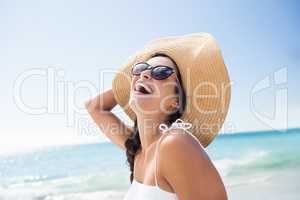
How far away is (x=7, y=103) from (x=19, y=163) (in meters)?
3.58

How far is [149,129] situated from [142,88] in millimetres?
122

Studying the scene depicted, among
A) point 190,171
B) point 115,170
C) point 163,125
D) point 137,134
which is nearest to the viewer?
point 190,171

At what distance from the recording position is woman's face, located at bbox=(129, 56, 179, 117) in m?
1.15

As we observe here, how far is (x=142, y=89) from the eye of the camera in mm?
1185

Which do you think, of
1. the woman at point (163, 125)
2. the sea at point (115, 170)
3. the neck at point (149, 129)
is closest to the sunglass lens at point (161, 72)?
the woman at point (163, 125)

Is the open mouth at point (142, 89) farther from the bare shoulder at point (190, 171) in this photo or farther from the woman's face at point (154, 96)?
the bare shoulder at point (190, 171)

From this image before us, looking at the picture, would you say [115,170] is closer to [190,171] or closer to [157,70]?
[157,70]

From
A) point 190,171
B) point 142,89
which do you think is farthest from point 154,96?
point 190,171

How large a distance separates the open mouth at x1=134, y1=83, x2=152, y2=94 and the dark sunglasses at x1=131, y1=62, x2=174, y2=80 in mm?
37

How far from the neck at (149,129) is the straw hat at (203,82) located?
0.35 ft

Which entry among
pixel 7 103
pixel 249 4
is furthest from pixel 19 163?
pixel 249 4

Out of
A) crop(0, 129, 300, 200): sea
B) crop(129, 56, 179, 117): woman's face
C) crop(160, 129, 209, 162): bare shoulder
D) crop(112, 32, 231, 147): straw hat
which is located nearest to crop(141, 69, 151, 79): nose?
crop(129, 56, 179, 117): woman's face

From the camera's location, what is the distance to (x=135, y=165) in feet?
4.24

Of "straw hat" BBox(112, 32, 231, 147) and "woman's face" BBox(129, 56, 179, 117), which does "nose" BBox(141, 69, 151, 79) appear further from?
"straw hat" BBox(112, 32, 231, 147)
